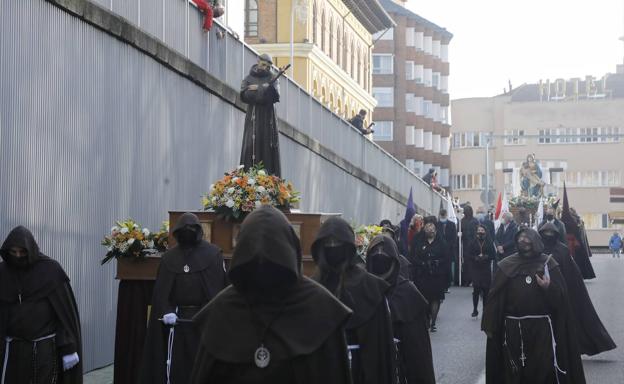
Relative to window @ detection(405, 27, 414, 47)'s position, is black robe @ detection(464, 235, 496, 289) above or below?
below

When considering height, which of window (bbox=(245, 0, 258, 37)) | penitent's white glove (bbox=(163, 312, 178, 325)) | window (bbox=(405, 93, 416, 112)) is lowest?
penitent's white glove (bbox=(163, 312, 178, 325))

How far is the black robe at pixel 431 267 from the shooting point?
853 inches

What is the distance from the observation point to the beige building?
4769 inches

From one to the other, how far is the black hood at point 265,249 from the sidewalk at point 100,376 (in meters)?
9.27

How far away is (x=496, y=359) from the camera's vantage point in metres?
13.4

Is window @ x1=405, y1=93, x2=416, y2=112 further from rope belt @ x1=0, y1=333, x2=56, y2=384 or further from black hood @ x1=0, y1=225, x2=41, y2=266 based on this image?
rope belt @ x1=0, y1=333, x2=56, y2=384

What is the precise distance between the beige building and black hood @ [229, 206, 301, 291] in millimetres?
114271

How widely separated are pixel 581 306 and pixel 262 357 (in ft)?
37.6

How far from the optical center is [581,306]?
54.3 ft

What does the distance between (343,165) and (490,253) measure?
475 inches

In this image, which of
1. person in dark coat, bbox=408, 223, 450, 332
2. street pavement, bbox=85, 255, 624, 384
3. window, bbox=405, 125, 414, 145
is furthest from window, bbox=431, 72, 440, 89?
person in dark coat, bbox=408, 223, 450, 332

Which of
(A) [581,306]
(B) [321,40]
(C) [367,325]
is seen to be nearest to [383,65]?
(B) [321,40]

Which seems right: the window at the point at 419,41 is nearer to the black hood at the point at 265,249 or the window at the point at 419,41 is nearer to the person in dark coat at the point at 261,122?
the person in dark coat at the point at 261,122

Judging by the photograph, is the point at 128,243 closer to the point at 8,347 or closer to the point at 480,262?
the point at 8,347
